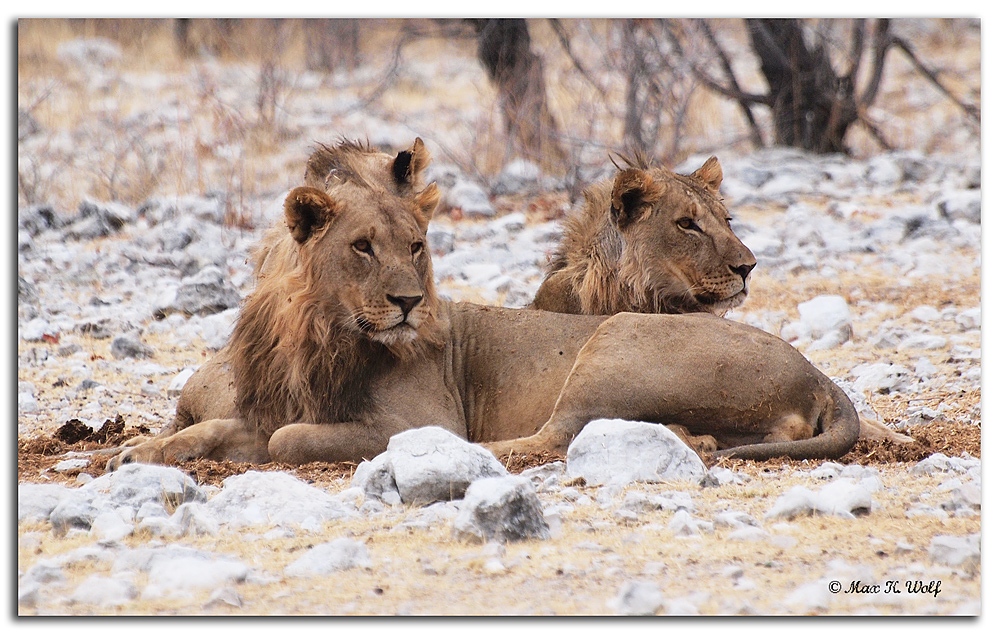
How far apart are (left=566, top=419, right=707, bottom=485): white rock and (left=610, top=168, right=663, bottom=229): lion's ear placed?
149 cm

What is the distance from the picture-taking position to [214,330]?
24.1ft

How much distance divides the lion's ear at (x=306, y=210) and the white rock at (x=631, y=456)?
1234 mm

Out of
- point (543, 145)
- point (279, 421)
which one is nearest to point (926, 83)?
point (543, 145)

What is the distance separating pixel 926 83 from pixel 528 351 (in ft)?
24.2

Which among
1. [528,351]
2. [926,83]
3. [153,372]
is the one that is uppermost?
[926,83]

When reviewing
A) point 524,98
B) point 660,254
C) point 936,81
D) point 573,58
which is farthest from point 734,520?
point 524,98

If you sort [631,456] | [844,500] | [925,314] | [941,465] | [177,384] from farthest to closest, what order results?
[925,314]
[177,384]
[941,465]
[631,456]
[844,500]

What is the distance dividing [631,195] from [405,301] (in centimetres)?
146

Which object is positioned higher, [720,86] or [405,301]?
[720,86]

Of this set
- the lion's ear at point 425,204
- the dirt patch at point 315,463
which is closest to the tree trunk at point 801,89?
the dirt patch at point 315,463

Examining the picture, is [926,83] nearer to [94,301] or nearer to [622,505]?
[94,301]

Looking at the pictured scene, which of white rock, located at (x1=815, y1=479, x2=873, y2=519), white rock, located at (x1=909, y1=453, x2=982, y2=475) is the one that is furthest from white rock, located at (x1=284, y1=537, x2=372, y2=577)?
white rock, located at (x1=909, y1=453, x2=982, y2=475)

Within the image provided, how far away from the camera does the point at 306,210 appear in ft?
15.1

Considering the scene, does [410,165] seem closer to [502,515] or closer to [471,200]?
[502,515]
